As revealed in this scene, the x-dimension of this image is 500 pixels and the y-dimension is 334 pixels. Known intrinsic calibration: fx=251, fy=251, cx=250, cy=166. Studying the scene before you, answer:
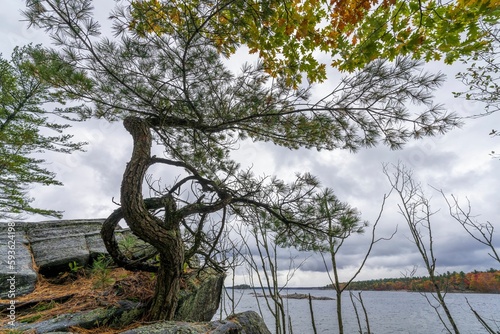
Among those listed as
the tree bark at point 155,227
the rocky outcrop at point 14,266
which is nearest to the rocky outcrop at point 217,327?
the tree bark at point 155,227

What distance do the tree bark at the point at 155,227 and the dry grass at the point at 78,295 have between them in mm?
282

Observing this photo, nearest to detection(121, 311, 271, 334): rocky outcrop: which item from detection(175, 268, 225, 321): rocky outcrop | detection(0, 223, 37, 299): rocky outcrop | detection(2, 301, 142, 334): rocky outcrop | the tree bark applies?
the tree bark

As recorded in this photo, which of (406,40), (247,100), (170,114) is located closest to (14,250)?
(170,114)

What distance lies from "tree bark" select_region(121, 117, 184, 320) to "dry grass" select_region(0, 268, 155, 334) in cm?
28

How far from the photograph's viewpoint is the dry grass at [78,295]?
2160mm

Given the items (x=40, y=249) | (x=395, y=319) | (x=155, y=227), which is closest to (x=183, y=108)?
(x=155, y=227)

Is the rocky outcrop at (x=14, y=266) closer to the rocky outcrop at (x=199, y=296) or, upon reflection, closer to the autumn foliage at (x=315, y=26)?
the rocky outcrop at (x=199, y=296)

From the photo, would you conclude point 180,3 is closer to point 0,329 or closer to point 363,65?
point 363,65

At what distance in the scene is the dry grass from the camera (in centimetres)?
216

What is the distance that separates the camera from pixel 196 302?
112 inches

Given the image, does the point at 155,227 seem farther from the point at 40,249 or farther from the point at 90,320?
the point at 40,249

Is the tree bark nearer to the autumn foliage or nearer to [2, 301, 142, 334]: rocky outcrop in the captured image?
[2, 301, 142, 334]: rocky outcrop

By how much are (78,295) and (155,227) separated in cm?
120

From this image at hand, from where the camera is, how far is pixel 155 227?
211 cm
